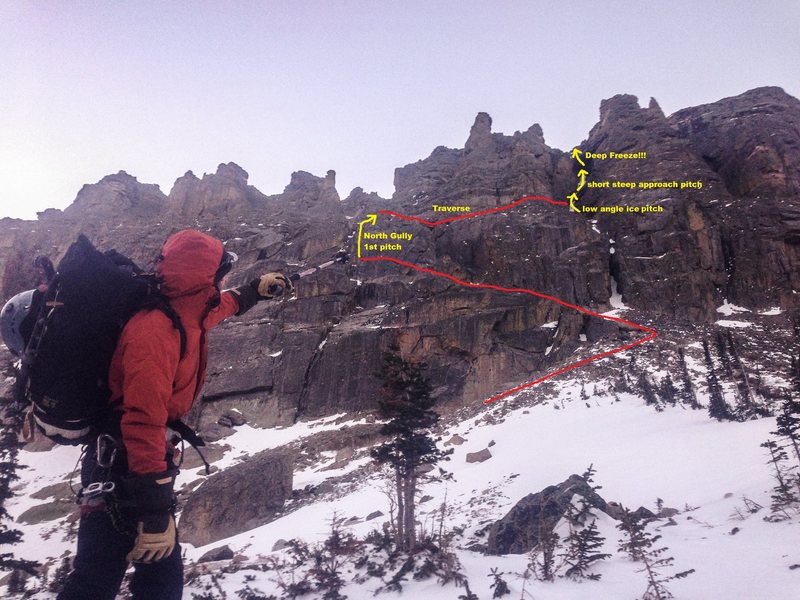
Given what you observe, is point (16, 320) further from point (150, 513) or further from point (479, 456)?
point (479, 456)

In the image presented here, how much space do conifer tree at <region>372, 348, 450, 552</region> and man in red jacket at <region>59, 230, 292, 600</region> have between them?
777 centimetres

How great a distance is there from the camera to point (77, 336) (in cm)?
309

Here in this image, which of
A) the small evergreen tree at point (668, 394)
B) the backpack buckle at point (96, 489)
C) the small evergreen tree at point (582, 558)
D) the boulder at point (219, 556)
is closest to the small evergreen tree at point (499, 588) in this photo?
the small evergreen tree at point (582, 558)

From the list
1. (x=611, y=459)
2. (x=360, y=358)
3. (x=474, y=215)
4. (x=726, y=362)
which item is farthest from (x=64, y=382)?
(x=474, y=215)

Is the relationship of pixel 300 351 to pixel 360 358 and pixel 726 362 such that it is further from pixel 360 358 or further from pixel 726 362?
pixel 726 362

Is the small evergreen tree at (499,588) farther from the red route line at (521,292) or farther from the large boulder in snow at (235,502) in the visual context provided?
the red route line at (521,292)

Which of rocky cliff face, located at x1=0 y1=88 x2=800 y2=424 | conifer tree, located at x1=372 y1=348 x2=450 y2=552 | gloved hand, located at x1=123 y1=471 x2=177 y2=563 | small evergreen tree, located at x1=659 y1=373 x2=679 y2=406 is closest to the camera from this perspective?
gloved hand, located at x1=123 y1=471 x2=177 y2=563

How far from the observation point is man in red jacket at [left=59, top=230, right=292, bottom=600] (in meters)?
3.04

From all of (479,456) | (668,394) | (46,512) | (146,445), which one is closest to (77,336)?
(146,445)

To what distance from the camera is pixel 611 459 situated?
13.8m

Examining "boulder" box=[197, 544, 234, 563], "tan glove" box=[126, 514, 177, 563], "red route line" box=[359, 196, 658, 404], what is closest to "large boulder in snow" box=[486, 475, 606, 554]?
"tan glove" box=[126, 514, 177, 563]

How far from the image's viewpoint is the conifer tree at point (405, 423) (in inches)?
442

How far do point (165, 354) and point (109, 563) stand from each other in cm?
153

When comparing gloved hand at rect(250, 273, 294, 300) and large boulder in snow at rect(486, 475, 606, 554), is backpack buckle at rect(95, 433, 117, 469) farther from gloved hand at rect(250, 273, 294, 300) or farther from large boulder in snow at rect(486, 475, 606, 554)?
large boulder in snow at rect(486, 475, 606, 554)
